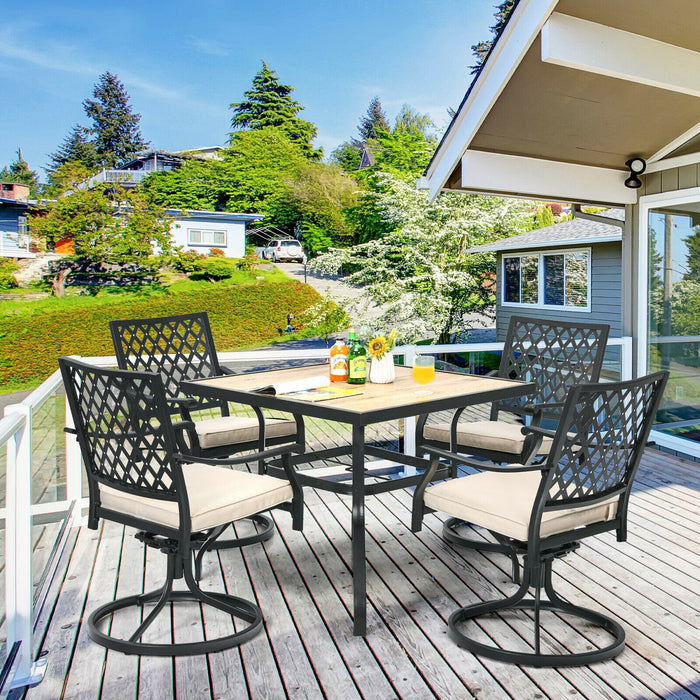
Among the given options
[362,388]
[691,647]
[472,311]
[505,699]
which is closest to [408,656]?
[505,699]

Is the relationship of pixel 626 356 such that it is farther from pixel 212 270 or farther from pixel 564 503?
pixel 212 270

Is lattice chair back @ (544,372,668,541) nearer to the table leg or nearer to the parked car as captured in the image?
the table leg

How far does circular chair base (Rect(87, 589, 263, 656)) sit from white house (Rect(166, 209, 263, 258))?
25.0 meters

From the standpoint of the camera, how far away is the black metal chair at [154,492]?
208 cm

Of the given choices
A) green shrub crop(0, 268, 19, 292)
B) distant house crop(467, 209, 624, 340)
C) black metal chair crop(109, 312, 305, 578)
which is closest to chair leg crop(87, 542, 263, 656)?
black metal chair crop(109, 312, 305, 578)

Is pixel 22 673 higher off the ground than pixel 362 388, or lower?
lower

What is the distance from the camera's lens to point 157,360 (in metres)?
3.78

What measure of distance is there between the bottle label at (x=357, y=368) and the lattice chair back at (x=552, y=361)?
43.2 inches

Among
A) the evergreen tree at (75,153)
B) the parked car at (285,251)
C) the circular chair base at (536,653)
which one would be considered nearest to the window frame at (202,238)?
the parked car at (285,251)

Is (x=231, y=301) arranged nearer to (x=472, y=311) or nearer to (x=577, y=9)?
(x=472, y=311)

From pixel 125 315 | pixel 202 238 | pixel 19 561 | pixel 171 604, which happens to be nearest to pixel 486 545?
pixel 171 604

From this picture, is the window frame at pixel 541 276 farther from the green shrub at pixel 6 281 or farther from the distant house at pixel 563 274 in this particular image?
the green shrub at pixel 6 281

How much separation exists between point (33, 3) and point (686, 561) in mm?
55069

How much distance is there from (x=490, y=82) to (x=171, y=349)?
98.0 inches
